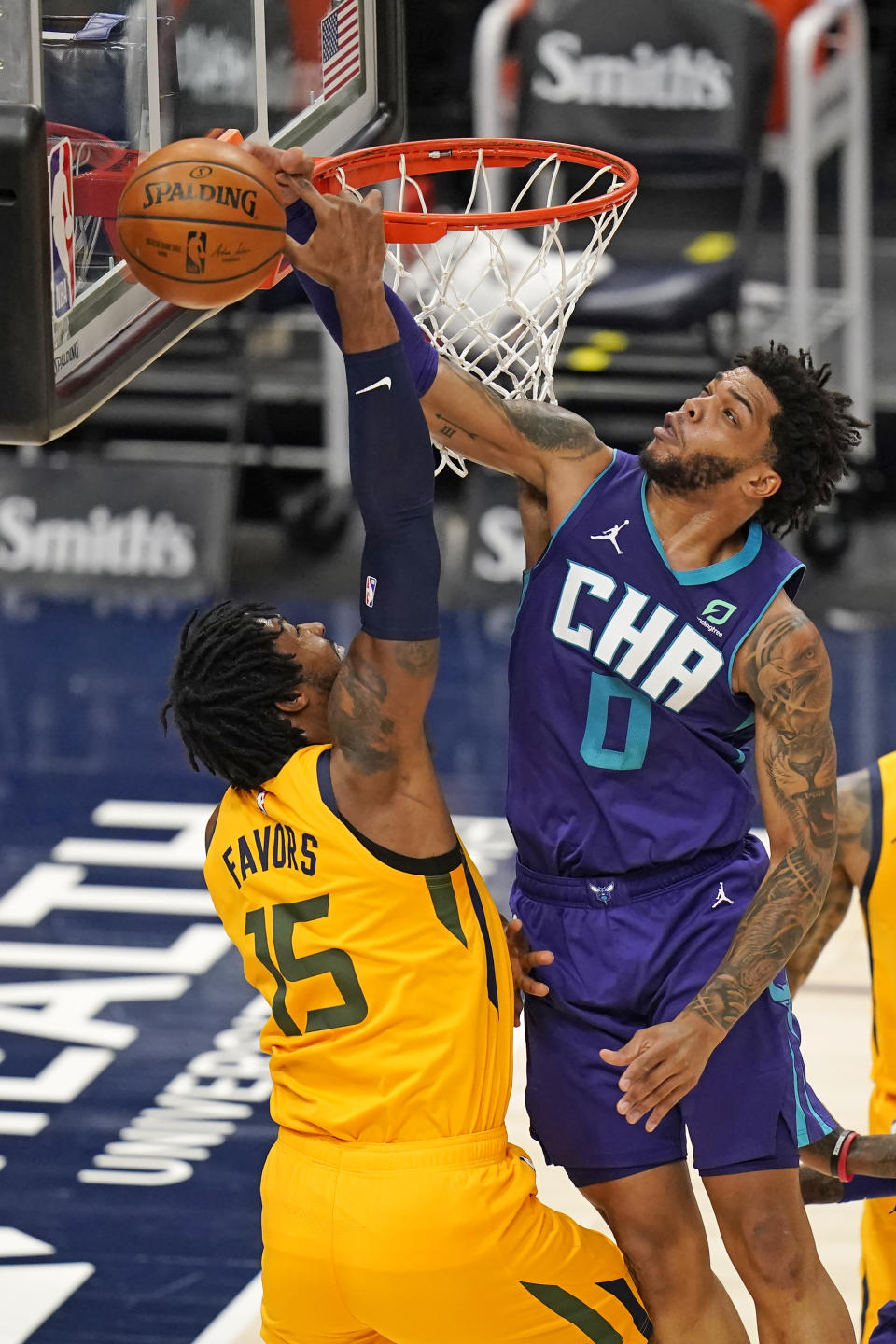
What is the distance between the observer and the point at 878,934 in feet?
13.6

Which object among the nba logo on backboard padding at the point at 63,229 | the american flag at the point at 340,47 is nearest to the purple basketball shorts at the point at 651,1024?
the nba logo on backboard padding at the point at 63,229

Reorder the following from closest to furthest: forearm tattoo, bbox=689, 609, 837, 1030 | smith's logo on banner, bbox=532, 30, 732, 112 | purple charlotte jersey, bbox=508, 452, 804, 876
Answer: forearm tattoo, bbox=689, 609, 837, 1030
purple charlotte jersey, bbox=508, 452, 804, 876
smith's logo on banner, bbox=532, 30, 732, 112

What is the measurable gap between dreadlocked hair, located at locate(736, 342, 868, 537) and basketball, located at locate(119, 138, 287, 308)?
108 cm

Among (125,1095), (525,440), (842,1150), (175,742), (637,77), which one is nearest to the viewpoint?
(842,1150)

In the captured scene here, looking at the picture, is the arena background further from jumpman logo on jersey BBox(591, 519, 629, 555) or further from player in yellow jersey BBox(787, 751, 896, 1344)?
jumpman logo on jersey BBox(591, 519, 629, 555)

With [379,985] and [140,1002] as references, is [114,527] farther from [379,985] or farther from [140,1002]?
[379,985]

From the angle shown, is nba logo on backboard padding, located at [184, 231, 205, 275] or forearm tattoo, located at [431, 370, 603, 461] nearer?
nba logo on backboard padding, located at [184, 231, 205, 275]

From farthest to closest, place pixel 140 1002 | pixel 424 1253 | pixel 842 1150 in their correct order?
1. pixel 140 1002
2. pixel 842 1150
3. pixel 424 1253

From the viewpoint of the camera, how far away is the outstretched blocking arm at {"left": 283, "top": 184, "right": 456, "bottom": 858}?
310cm

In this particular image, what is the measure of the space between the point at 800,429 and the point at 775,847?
2.50 feet

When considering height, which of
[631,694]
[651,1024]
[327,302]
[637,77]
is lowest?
[651,1024]

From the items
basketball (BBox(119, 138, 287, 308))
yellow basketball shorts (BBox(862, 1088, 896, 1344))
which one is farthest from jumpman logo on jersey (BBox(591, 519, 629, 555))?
yellow basketball shorts (BBox(862, 1088, 896, 1344))

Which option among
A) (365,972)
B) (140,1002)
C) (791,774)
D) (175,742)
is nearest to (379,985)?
(365,972)

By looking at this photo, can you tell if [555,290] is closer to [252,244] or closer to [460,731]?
[252,244]
